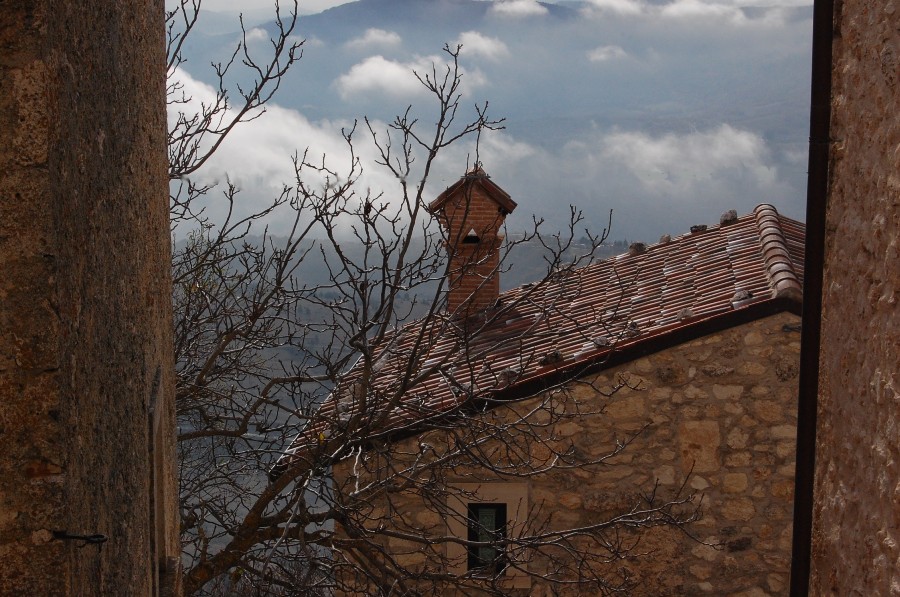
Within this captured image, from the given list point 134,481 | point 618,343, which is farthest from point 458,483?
point 134,481

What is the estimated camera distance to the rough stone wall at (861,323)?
2.23 m

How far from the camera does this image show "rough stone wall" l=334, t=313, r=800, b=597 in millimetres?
7789

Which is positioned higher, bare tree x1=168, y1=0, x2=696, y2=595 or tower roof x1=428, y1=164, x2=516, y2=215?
tower roof x1=428, y1=164, x2=516, y2=215

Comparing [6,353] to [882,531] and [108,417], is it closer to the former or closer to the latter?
[108,417]

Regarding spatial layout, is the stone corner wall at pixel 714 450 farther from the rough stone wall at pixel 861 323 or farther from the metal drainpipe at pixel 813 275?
the rough stone wall at pixel 861 323

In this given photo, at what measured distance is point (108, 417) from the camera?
2340 mm

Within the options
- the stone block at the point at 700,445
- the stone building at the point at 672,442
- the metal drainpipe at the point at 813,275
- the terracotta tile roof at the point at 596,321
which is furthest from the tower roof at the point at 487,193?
the metal drainpipe at the point at 813,275

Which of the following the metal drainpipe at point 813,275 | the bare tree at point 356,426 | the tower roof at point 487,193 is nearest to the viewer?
the metal drainpipe at point 813,275

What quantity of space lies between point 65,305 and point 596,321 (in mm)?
6477

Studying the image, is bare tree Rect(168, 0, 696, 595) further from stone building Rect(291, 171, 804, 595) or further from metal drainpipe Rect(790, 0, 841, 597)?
metal drainpipe Rect(790, 0, 841, 597)

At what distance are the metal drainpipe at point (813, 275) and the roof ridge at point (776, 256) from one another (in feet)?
14.2

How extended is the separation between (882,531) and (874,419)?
0.25m

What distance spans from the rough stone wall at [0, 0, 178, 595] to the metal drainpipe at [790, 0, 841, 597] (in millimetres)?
1830

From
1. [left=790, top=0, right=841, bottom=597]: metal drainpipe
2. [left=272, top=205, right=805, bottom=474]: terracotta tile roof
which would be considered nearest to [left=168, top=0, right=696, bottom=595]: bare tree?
[left=272, top=205, right=805, bottom=474]: terracotta tile roof
